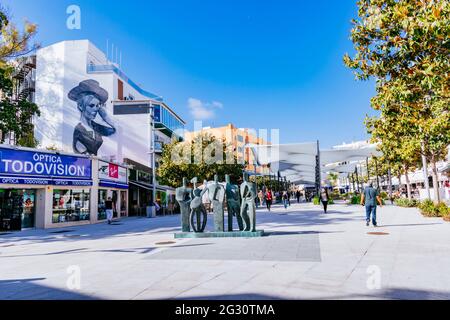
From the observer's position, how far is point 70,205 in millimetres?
20906

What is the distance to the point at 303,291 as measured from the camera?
15.6 feet

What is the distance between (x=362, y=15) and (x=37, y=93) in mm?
54261

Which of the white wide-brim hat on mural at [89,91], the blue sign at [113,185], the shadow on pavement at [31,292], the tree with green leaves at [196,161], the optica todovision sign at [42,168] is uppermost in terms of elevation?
the white wide-brim hat on mural at [89,91]

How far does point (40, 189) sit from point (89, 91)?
121ft

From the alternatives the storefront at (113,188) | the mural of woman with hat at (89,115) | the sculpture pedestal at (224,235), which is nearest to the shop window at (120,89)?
the mural of woman with hat at (89,115)

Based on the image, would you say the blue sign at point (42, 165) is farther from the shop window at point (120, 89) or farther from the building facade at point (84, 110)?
the shop window at point (120, 89)

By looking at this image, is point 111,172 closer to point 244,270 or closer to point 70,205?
point 70,205

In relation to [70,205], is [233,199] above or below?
above

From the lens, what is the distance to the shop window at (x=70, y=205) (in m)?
20.0

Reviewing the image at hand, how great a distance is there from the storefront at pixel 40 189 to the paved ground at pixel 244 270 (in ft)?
30.1

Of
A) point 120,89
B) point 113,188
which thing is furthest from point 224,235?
point 120,89

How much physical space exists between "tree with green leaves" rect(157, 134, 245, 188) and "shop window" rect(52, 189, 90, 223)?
1327 cm

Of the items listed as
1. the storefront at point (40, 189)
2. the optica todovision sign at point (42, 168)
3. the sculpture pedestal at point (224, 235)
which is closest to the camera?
the sculpture pedestal at point (224, 235)

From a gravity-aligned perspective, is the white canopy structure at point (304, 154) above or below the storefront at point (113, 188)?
above
